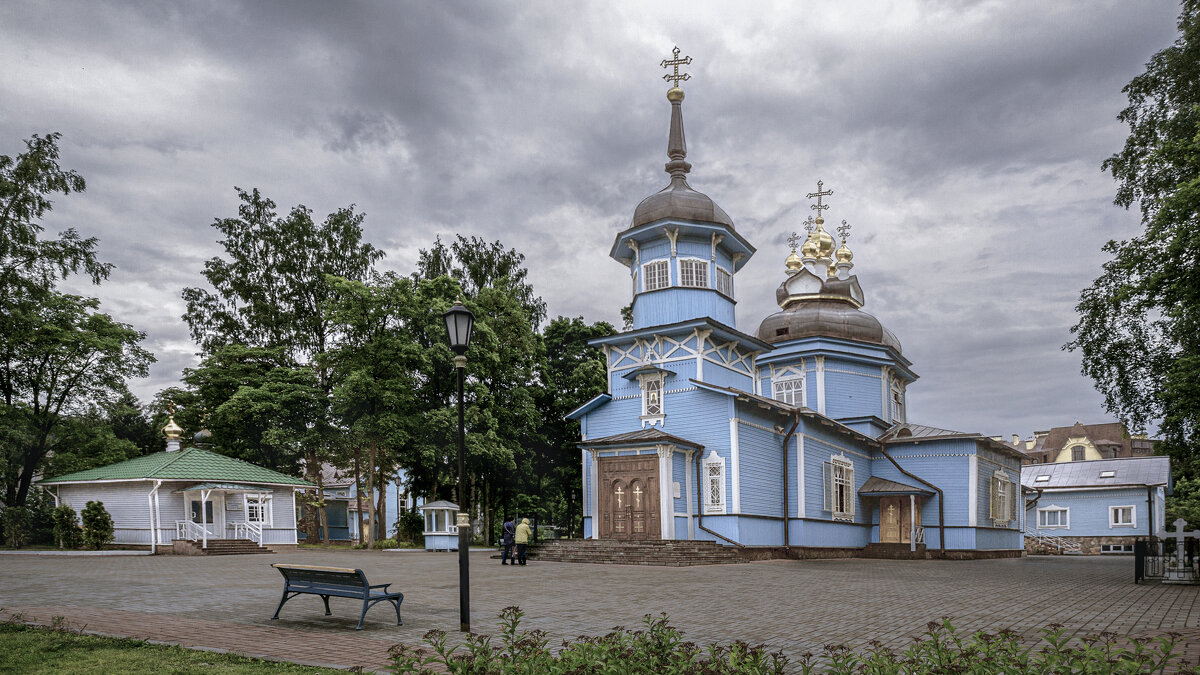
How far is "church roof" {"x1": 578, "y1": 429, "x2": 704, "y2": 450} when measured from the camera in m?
24.0

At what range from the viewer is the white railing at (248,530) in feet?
108

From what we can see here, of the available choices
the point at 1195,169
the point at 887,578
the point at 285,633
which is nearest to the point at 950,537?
the point at 887,578

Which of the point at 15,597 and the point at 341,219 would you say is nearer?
the point at 15,597

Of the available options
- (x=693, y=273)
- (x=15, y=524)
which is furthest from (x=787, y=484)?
(x=15, y=524)

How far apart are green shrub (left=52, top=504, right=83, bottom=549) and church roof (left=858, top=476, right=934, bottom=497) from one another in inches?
1118

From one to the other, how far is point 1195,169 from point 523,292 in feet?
91.3

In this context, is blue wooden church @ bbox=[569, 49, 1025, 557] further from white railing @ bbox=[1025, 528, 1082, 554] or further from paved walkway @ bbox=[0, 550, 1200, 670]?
white railing @ bbox=[1025, 528, 1082, 554]

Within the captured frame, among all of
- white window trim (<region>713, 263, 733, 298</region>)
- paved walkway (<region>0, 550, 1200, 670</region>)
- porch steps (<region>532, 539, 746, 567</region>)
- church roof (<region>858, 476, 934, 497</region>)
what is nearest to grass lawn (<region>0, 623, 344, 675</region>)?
paved walkway (<region>0, 550, 1200, 670</region>)

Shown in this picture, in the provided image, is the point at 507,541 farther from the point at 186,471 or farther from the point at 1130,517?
the point at 1130,517

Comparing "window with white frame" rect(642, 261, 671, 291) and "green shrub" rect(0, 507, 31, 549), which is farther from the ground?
"window with white frame" rect(642, 261, 671, 291)

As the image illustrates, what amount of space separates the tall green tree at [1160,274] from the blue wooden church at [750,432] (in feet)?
29.0

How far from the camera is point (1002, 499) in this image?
114 ft

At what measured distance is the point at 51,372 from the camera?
36281 millimetres

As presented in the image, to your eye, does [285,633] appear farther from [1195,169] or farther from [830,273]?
[830,273]
